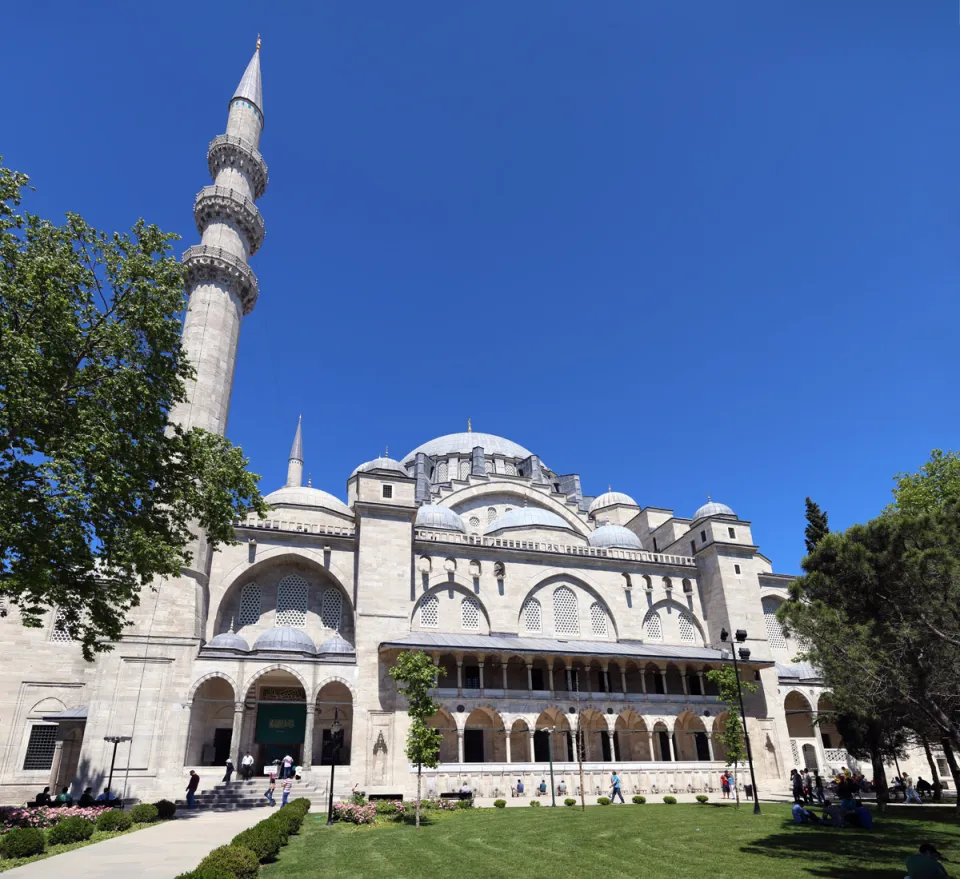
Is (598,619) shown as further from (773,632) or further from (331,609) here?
(331,609)

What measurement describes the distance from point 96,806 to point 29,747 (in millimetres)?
10261

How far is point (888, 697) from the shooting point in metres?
15.5

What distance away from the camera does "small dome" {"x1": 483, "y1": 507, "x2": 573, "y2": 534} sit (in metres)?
37.7

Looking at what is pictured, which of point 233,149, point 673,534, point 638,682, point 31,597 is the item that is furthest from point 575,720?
point 233,149

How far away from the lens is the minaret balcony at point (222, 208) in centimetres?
3334

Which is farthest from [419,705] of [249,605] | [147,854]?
[249,605]

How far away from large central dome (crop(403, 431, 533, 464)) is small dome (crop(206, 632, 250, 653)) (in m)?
25.1

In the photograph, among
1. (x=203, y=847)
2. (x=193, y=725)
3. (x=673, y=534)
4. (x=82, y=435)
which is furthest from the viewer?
(x=673, y=534)

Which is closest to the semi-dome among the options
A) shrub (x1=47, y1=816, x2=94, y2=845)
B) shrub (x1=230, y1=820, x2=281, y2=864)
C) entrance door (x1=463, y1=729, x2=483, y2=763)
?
entrance door (x1=463, y1=729, x2=483, y2=763)

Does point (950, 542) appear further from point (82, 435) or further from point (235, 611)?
point (235, 611)

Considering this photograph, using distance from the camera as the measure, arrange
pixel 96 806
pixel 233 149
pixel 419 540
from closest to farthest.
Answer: pixel 96 806 < pixel 419 540 < pixel 233 149

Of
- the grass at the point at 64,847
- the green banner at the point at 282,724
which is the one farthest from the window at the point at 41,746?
the grass at the point at 64,847

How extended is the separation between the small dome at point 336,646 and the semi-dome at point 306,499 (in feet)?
33.3

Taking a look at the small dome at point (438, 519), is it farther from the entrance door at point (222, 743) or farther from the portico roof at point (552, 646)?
the entrance door at point (222, 743)
